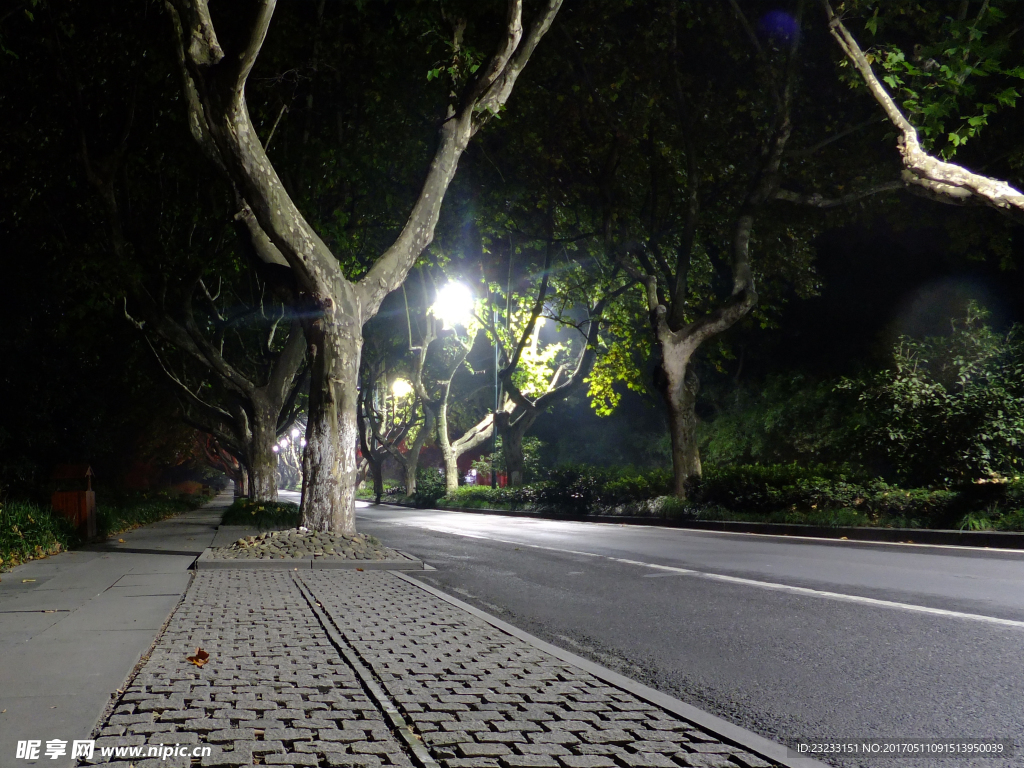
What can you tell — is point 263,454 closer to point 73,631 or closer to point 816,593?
point 73,631

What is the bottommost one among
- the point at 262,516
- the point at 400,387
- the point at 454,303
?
the point at 262,516

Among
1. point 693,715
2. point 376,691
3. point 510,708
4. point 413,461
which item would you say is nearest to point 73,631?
point 376,691

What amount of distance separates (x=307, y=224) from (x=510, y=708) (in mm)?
10550

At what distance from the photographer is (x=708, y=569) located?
36.8ft

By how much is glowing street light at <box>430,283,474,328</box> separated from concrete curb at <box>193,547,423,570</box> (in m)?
22.2

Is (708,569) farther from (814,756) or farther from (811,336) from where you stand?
(811,336)

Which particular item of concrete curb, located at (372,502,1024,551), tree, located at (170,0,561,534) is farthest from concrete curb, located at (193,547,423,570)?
concrete curb, located at (372,502,1024,551)

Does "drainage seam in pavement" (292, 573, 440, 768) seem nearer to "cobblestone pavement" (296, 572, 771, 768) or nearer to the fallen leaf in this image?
"cobblestone pavement" (296, 572, 771, 768)

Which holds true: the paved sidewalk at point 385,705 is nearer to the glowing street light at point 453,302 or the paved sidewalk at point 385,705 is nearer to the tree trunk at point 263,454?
the tree trunk at point 263,454

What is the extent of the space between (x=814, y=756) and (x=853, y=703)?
98 centimetres

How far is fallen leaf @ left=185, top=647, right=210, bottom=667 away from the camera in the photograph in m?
5.49

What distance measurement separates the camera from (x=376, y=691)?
479 centimetres

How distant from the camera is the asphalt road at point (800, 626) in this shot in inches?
180

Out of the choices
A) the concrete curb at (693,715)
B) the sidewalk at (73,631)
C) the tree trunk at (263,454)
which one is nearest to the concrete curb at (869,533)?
the concrete curb at (693,715)
